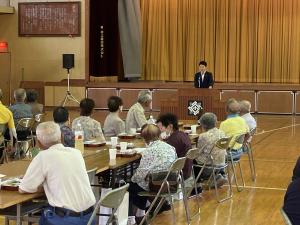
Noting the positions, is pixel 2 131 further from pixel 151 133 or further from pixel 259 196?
pixel 259 196

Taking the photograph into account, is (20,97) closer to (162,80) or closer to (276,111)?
(276,111)

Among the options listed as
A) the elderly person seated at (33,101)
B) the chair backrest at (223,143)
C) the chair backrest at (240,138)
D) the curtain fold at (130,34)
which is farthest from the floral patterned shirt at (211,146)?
the curtain fold at (130,34)

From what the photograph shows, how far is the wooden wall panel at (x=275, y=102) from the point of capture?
1814cm

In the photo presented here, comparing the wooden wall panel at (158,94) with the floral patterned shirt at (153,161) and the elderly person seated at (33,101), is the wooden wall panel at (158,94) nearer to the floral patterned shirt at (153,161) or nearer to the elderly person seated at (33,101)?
the elderly person seated at (33,101)

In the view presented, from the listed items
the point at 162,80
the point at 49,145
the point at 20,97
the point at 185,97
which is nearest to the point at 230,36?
the point at 162,80

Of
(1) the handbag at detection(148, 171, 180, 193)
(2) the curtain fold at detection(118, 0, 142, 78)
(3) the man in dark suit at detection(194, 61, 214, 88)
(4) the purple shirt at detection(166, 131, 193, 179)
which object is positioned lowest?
(1) the handbag at detection(148, 171, 180, 193)

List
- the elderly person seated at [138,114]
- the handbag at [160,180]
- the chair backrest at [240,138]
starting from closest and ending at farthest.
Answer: the handbag at [160,180] < the chair backrest at [240,138] < the elderly person seated at [138,114]

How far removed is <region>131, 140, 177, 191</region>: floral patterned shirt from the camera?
5.78 metres

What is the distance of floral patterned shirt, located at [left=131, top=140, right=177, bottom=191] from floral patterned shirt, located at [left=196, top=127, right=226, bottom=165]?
5.00 feet

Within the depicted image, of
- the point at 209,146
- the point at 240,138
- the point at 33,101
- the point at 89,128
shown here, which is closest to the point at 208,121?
the point at 209,146

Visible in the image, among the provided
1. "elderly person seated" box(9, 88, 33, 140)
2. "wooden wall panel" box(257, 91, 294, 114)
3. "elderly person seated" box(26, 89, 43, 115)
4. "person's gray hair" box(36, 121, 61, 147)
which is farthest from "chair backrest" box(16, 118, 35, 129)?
"wooden wall panel" box(257, 91, 294, 114)

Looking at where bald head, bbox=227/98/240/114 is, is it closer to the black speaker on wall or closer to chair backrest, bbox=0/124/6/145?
chair backrest, bbox=0/124/6/145

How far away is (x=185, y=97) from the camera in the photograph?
14516 millimetres

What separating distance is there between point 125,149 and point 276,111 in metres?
12.7
